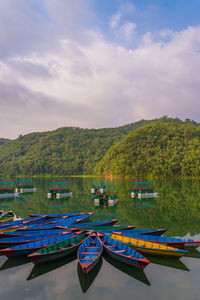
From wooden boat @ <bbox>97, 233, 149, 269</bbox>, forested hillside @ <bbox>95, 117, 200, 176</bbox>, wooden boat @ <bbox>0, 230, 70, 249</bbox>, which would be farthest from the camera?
forested hillside @ <bbox>95, 117, 200, 176</bbox>

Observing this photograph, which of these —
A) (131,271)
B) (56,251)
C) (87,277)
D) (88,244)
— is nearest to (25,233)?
(56,251)

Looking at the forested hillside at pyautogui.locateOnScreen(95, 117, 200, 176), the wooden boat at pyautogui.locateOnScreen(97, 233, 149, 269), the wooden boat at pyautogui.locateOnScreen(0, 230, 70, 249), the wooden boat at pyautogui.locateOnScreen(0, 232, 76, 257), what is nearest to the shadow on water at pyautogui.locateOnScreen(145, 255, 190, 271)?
the wooden boat at pyautogui.locateOnScreen(97, 233, 149, 269)

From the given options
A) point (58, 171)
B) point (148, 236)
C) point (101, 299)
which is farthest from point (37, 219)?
point (58, 171)

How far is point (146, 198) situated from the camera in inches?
1975

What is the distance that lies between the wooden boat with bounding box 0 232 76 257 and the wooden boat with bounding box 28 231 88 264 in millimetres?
891

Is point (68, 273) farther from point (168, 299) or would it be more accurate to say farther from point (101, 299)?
point (168, 299)

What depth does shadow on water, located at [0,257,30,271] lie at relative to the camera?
1551cm

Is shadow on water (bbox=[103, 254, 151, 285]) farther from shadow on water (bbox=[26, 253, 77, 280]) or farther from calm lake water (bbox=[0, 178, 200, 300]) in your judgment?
shadow on water (bbox=[26, 253, 77, 280])

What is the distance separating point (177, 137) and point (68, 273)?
15662 centimetres

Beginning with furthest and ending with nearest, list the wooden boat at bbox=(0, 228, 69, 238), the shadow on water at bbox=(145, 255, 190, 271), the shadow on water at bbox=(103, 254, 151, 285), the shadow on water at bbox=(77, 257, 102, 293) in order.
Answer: the wooden boat at bbox=(0, 228, 69, 238)
the shadow on water at bbox=(145, 255, 190, 271)
the shadow on water at bbox=(103, 254, 151, 285)
the shadow on water at bbox=(77, 257, 102, 293)

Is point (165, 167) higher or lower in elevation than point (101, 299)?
higher

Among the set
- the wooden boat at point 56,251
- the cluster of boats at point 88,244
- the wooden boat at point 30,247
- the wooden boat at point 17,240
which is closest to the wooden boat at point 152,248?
the cluster of boats at point 88,244

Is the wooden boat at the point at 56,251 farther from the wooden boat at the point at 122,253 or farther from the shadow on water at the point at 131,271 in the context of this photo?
the shadow on water at the point at 131,271

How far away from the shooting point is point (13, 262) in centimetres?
1608
